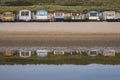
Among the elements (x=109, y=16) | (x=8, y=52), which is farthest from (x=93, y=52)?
(x=109, y=16)

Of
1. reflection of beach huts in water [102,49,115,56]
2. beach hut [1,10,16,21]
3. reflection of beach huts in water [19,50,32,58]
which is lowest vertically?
reflection of beach huts in water [102,49,115,56]

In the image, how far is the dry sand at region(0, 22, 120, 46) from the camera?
33.2 meters

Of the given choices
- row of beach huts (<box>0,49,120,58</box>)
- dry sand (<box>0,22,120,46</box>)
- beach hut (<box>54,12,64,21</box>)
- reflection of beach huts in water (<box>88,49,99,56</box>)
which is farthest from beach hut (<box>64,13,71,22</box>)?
row of beach huts (<box>0,49,120,58</box>)

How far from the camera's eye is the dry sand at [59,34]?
109 feet

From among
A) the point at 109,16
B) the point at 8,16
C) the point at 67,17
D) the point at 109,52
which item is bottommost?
the point at 109,52

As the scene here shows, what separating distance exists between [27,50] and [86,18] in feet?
54.0

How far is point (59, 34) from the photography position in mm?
36250

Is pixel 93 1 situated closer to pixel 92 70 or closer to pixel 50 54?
pixel 50 54

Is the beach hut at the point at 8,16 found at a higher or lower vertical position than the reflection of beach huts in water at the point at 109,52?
higher

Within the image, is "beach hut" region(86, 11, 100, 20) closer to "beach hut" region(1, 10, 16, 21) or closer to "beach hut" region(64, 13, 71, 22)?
"beach hut" region(64, 13, 71, 22)

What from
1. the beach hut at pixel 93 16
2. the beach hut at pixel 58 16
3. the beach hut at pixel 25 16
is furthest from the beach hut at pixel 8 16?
the beach hut at pixel 93 16

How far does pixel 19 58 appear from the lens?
87.4ft

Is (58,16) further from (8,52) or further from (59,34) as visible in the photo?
(8,52)

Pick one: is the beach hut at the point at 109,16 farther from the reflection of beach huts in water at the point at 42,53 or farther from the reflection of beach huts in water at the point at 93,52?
the reflection of beach huts in water at the point at 42,53
